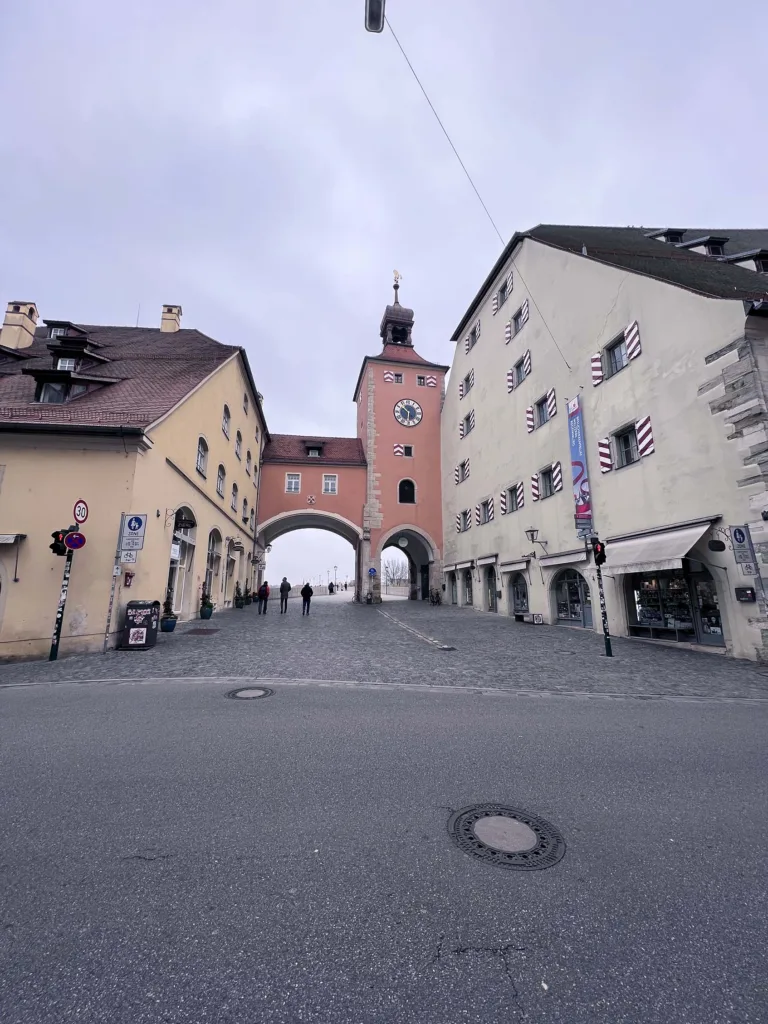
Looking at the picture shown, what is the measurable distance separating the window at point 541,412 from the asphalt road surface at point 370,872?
1447 cm

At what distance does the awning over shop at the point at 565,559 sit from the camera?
15.3 metres

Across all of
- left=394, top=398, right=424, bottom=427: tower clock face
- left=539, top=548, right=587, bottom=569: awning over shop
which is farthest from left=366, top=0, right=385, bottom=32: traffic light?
left=394, top=398, right=424, bottom=427: tower clock face

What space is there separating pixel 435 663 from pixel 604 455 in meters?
9.11

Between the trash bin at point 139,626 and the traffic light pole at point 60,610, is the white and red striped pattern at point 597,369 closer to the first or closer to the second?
the trash bin at point 139,626

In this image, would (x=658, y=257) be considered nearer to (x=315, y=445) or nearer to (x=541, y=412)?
(x=541, y=412)

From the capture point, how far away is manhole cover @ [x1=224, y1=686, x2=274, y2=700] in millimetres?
6648

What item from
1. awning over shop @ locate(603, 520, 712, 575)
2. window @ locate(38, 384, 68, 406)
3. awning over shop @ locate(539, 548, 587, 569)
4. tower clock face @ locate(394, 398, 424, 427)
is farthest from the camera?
tower clock face @ locate(394, 398, 424, 427)

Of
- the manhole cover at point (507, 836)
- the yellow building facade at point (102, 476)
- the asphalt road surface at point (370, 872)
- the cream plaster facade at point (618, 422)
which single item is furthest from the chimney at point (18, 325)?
the manhole cover at point (507, 836)

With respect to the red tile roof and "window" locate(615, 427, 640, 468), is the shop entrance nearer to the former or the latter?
"window" locate(615, 427, 640, 468)

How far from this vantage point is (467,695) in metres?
6.95

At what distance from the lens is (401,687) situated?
7.39m

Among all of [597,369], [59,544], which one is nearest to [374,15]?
[59,544]

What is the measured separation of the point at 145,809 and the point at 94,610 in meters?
9.61

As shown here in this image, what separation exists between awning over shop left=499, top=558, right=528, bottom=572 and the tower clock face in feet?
52.1
